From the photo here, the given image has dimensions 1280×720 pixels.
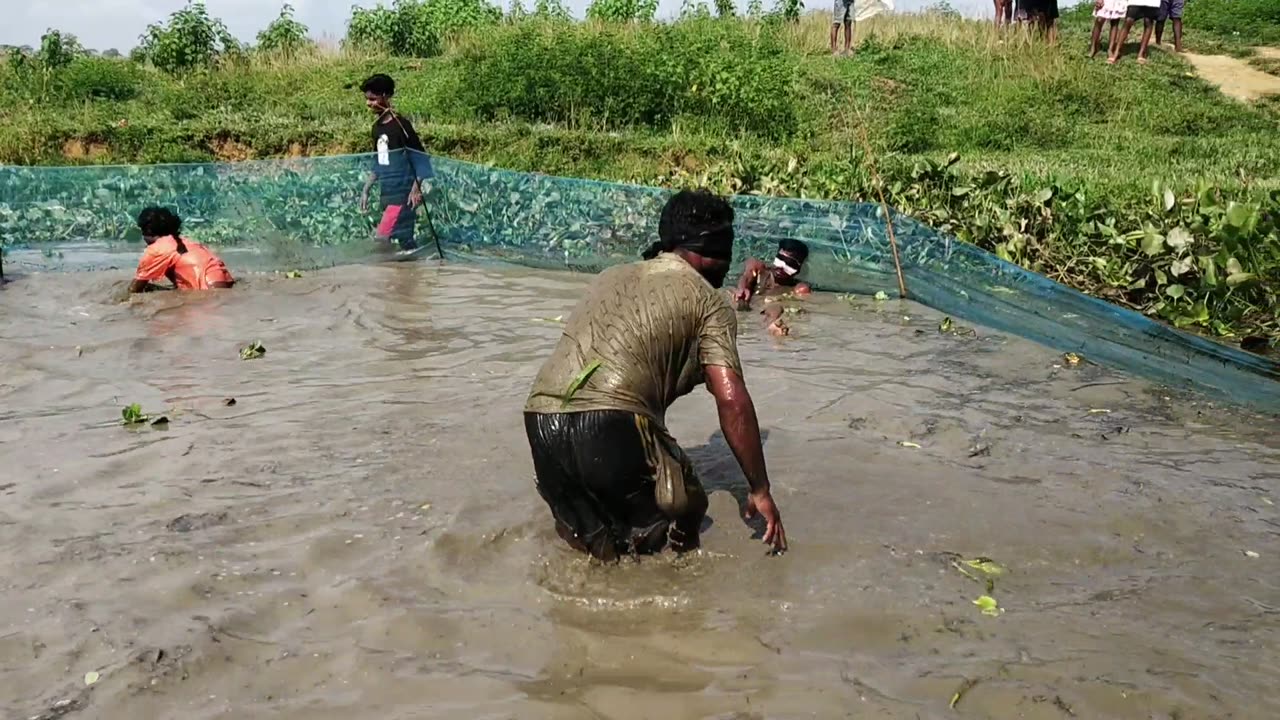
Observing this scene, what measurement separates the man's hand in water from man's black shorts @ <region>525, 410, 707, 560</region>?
0.75ft

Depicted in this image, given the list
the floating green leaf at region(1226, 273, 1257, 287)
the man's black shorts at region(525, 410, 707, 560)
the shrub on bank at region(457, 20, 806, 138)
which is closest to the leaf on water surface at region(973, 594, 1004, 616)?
the man's black shorts at region(525, 410, 707, 560)

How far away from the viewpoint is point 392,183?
9469 millimetres

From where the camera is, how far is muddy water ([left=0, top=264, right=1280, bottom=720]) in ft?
9.70

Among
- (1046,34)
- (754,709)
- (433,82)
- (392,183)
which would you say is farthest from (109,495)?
(1046,34)

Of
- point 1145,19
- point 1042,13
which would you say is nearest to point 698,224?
point 1145,19

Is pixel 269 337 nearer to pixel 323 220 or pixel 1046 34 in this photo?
pixel 323 220

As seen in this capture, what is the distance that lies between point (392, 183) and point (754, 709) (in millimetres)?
7437

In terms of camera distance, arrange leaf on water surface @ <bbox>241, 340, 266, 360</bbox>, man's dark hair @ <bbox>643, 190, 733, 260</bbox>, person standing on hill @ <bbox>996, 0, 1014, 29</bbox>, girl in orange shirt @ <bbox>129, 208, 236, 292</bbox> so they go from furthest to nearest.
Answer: person standing on hill @ <bbox>996, 0, 1014, 29</bbox>
girl in orange shirt @ <bbox>129, 208, 236, 292</bbox>
leaf on water surface @ <bbox>241, 340, 266, 360</bbox>
man's dark hair @ <bbox>643, 190, 733, 260</bbox>

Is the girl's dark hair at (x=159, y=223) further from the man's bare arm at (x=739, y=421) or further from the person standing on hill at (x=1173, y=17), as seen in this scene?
the person standing on hill at (x=1173, y=17)

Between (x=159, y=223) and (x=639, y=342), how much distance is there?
20.0 feet

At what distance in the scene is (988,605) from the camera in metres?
3.41

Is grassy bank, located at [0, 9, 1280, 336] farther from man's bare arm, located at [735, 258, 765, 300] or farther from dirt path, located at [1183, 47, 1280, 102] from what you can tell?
man's bare arm, located at [735, 258, 765, 300]

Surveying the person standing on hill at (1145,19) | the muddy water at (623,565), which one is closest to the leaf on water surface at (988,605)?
the muddy water at (623,565)

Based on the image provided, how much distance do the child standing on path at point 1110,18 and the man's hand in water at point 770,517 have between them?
1559cm
